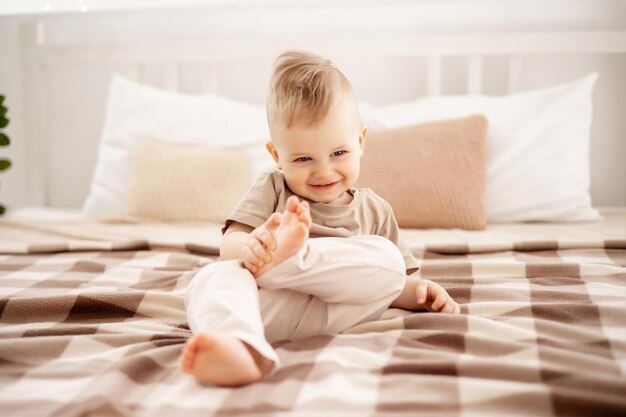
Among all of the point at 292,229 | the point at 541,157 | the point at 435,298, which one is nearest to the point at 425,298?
the point at 435,298

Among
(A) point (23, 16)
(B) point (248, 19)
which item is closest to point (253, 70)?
(B) point (248, 19)

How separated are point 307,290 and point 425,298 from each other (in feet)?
0.69

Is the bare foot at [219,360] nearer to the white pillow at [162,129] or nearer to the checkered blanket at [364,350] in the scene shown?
the checkered blanket at [364,350]

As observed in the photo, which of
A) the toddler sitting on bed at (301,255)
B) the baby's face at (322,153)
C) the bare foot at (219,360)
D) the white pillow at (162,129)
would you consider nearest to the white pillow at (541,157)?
the white pillow at (162,129)

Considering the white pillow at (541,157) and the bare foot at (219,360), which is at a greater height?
the white pillow at (541,157)

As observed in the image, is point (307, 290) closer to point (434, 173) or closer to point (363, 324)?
point (363, 324)

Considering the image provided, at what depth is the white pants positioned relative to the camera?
0.77m

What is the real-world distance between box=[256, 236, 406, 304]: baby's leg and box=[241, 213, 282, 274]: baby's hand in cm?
2

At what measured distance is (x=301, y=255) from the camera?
81 cm

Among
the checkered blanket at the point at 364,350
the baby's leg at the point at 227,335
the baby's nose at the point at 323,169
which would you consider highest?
the baby's nose at the point at 323,169

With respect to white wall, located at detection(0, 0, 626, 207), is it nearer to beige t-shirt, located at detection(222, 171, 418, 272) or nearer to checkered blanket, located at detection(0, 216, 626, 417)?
checkered blanket, located at detection(0, 216, 626, 417)

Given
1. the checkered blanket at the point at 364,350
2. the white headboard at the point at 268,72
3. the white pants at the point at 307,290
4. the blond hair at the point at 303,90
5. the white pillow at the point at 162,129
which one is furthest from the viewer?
the white headboard at the point at 268,72

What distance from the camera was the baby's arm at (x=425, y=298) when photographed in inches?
37.4

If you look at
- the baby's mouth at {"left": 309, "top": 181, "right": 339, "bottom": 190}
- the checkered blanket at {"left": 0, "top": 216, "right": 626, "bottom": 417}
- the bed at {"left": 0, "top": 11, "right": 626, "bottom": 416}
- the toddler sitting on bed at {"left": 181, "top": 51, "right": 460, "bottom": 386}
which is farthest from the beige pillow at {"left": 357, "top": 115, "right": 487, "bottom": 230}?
the baby's mouth at {"left": 309, "top": 181, "right": 339, "bottom": 190}
